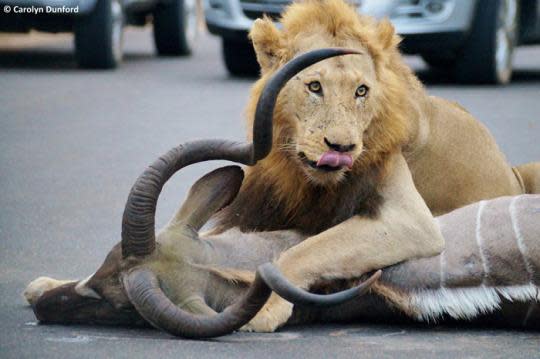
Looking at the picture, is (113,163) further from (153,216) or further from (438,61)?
(438,61)

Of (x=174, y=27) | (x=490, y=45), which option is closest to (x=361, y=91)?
(x=490, y=45)

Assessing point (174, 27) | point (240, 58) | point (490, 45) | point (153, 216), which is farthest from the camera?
point (174, 27)

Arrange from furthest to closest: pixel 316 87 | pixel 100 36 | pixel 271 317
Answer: pixel 100 36, pixel 316 87, pixel 271 317

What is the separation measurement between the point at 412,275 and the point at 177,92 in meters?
8.62

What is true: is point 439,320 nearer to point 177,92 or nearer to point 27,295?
point 27,295

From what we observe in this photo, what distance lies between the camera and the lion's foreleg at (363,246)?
5.51 m

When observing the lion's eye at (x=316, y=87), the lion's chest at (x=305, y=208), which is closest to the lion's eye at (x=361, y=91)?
the lion's eye at (x=316, y=87)

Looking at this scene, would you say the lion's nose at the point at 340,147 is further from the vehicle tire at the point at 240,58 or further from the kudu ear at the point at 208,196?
the vehicle tire at the point at 240,58

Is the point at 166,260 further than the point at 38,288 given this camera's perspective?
No

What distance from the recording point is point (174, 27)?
17922 millimetres

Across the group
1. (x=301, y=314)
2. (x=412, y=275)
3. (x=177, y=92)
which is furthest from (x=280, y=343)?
(x=177, y=92)

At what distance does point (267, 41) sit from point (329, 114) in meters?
0.62

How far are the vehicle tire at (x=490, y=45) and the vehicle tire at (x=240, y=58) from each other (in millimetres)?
2224

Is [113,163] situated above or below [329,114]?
below
